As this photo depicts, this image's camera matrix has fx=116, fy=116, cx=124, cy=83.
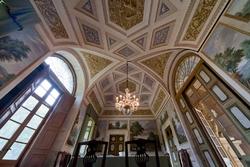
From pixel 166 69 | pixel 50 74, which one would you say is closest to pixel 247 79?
pixel 166 69

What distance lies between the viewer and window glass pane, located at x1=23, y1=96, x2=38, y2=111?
11.0ft

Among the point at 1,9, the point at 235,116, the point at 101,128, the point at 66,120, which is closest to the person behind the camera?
the point at 1,9

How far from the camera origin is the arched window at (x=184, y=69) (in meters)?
4.05

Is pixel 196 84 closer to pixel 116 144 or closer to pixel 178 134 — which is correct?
pixel 178 134

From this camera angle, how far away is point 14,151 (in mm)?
2965

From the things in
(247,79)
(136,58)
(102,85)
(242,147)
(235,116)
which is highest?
(102,85)

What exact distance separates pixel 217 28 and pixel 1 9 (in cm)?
413

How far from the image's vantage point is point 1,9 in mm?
1766

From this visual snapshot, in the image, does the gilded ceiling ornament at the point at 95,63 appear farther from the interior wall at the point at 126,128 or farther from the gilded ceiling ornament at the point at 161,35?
the interior wall at the point at 126,128

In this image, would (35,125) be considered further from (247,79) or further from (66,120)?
(247,79)

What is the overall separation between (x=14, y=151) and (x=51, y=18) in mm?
3552

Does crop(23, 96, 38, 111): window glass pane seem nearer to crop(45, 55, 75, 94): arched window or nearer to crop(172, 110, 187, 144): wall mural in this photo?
crop(45, 55, 75, 94): arched window

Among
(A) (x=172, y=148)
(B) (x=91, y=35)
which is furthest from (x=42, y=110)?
(A) (x=172, y=148)

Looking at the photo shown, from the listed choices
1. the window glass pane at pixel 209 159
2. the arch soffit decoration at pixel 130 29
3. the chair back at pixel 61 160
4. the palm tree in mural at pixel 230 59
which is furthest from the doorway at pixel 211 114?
the chair back at pixel 61 160
